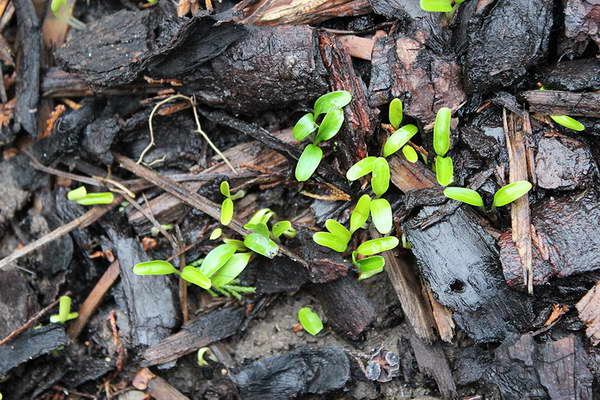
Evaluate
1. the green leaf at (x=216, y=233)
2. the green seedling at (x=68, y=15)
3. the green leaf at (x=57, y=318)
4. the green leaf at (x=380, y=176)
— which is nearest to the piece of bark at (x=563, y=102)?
the green leaf at (x=380, y=176)

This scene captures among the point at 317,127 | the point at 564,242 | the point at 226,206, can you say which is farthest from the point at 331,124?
the point at 564,242

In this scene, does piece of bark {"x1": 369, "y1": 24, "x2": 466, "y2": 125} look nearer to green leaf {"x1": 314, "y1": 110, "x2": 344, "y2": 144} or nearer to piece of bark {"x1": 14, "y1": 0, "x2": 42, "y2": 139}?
green leaf {"x1": 314, "y1": 110, "x2": 344, "y2": 144}

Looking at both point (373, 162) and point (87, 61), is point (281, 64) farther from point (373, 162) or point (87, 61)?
point (87, 61)

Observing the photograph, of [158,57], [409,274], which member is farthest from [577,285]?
[158,57]

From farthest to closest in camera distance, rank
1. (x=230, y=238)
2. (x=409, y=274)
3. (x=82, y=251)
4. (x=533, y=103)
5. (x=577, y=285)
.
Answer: (x=82, y=251) → (x=230, y=238) → (x=409, y=274) → (x=533, y=103) → (x=577, y=285)

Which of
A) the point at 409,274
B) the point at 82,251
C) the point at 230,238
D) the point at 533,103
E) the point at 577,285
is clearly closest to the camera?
the point at 577,285

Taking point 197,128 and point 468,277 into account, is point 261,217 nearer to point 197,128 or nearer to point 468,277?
point 197,128
